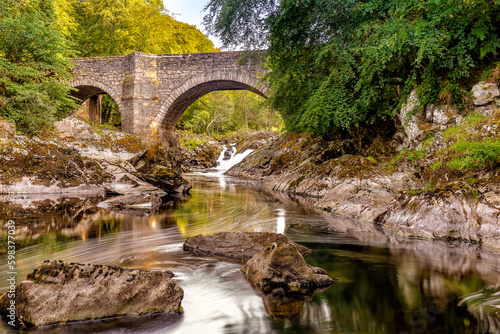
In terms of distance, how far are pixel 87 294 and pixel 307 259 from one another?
222 centimetres

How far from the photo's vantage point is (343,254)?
12.2ft

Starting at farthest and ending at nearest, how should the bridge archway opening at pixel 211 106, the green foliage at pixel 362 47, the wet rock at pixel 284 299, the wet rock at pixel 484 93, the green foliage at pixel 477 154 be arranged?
the bridge archway opening at pixel 211 106, the green foliage at pixel 362 47, the wet rock at pixel 484 93, the green foliage at pixel 477 154, the wet rock at pixel 284 299

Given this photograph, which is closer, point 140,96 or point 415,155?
point 415,155

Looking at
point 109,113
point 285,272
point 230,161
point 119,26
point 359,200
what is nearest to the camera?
point 285,272

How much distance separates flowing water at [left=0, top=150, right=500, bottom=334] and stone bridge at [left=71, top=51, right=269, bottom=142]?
11033mm

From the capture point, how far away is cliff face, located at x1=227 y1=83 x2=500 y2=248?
4.21 m

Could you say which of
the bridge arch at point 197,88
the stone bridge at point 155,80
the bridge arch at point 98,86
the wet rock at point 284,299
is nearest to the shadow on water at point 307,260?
the wet rock at point 284,299

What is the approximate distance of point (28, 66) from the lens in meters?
11.3

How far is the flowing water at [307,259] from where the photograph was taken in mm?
2092

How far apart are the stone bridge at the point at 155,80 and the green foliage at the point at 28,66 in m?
3.76

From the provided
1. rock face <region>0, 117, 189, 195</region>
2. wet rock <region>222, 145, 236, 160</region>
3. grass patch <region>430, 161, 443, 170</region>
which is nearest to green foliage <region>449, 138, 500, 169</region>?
grass patch <region>430, 161, 443, 170</region>

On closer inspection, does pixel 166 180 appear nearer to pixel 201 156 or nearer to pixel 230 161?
pixel 230 161

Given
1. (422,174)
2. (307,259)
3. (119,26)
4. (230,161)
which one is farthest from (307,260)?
(119,26)

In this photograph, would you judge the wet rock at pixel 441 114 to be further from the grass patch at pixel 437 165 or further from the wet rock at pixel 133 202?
the wet rock at pixel 133 202
